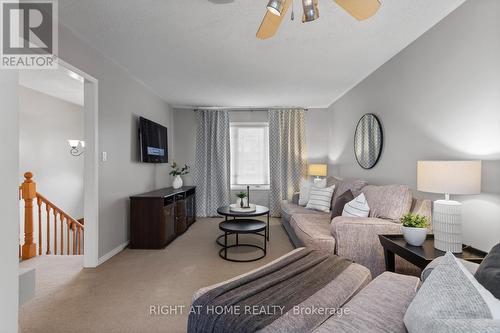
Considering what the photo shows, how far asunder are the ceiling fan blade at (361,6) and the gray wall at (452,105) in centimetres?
104

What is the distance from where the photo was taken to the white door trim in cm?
261

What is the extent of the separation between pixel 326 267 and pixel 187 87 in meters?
3.48

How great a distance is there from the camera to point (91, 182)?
262cm

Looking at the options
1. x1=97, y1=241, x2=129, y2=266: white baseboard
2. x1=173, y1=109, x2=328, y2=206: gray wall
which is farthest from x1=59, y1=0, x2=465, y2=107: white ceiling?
x1=97, y1=241, x2=129, y2=266: white baseboard

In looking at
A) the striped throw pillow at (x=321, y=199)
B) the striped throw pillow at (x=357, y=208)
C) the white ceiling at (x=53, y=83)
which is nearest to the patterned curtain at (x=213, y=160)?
the striped throw pillow at (x=321, y=199)

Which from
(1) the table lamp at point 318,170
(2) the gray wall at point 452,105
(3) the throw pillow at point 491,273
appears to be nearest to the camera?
(3) the throw pillow at point 491,273

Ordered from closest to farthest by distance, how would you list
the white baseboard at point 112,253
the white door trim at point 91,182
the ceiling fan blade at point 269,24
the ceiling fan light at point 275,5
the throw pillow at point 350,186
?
the ceiling fan light at point 275,5 < the ceiling fan blade at point 269,24 < the white door trim at point 91,182 < the white baseboard at point 112,253 < the throw pillow at point 350,186

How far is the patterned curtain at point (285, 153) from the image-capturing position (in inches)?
201

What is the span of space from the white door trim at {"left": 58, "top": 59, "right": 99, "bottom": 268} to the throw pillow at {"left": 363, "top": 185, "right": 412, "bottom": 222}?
308 cm

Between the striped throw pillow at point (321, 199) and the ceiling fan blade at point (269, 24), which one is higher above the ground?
the ceiling fan blade at point (269, 24)

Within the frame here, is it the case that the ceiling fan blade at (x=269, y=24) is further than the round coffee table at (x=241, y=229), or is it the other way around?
the round coffee table at (x=241, y=229)

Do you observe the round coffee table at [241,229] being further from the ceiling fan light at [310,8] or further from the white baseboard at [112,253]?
the ceiling fan light at [310,8]

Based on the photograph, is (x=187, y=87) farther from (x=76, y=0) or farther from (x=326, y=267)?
(x=326, y=267)

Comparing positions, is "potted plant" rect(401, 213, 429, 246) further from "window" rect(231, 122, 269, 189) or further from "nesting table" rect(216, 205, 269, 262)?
"window" rect(231, 122, 269, 189)
